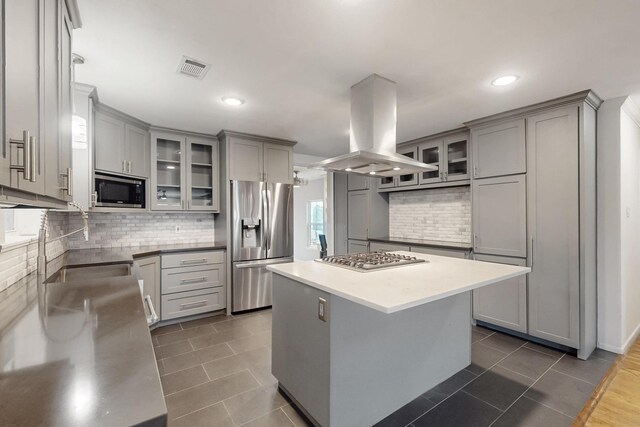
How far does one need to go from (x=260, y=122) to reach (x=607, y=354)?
425 cm

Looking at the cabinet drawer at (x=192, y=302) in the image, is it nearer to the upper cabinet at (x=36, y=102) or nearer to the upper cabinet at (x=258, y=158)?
the upper cabinet at (x=258, y=158)

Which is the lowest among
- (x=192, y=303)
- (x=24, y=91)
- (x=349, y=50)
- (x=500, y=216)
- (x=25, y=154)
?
(x=192, y=303)

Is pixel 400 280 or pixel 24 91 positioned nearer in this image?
pixel 24 91

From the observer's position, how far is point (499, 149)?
3.16 m

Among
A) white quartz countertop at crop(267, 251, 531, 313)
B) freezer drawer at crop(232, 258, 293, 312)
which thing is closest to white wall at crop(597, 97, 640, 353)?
white quartz countertop at crop(267, 251, 531, 313)

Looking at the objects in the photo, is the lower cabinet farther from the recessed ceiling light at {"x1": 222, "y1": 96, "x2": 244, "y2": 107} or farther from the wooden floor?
the wooden floor

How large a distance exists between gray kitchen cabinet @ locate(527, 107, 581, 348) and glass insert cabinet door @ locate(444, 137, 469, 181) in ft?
2.45

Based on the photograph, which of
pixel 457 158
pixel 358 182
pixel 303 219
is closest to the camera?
pixel 457 158

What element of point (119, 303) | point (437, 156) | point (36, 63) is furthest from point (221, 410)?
point (437, 156)

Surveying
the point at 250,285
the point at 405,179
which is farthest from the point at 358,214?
the point at 250,285

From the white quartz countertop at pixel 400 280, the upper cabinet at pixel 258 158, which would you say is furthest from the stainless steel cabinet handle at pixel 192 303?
the white quartz countertop at pixel 400 280

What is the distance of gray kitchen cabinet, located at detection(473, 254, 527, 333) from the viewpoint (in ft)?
9.84

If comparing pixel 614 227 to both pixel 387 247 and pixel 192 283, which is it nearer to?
pixel 387 247

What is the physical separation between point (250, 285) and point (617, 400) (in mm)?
3608
